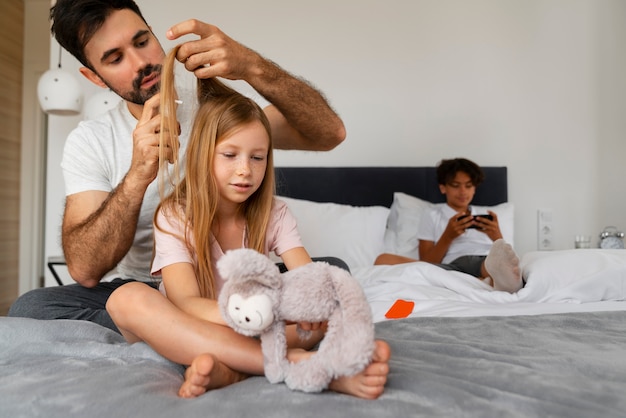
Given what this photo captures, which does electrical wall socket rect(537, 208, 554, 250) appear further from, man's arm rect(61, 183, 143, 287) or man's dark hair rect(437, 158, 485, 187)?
man's arm rect(61, 183, 143, 287)

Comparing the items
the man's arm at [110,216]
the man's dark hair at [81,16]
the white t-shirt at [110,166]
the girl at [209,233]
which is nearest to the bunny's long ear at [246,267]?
the girl at [209,233]

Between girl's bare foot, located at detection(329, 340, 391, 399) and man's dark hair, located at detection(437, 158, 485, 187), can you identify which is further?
man's dark hair, located at detection(437, 158, 485, 187)

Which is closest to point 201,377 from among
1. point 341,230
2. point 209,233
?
point 209,233

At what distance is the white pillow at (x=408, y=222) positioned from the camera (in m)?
3.02

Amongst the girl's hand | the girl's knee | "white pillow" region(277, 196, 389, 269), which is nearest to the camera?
the girl's hand

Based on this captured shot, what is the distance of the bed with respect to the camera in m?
0.78

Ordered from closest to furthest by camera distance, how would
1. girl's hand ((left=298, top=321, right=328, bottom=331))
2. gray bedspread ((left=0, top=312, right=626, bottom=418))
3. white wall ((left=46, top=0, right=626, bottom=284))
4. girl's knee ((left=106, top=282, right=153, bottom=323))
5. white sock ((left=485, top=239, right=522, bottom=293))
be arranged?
gray bedspread ((left=0, top=312, right=626, bottom=418)) → girl's hand ((left=298, top=321, right=328, bottom=331)) → girl's knee ((left=106, top=282, right=153, bottom=323)) → white sock ((left=485, top=239, right=522, bottom=293)) → white wall ((left=46, top=0, right=626, bottom=284))

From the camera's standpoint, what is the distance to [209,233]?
1390 millimetres

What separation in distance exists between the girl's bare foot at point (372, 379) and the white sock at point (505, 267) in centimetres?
112

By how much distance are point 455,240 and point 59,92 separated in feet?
6.71

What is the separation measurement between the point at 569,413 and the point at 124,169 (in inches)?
55.5

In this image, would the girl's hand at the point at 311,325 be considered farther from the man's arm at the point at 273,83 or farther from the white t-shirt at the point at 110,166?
the white t-shirt at the point at 110,166

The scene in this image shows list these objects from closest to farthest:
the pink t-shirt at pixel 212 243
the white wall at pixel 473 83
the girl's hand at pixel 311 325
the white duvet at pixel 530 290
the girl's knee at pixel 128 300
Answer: the girl's hand at pixel 311 325 < the girl's knee at pixel 128 300 < the pink t-shirt at pixel 212 243 < the white duvet at pixel 530 290 < the white wall at pixel 473 83

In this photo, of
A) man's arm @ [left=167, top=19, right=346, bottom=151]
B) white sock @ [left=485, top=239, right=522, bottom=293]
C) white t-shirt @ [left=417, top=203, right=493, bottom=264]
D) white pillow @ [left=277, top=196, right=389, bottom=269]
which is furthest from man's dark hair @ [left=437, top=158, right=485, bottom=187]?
man's arm @ [left=167, top=19, right=346, bottom=151]
